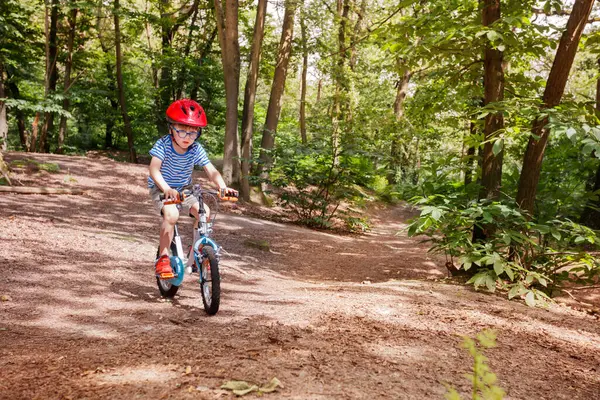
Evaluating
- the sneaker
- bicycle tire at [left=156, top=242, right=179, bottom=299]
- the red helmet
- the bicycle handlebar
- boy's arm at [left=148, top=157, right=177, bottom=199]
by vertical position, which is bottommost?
bicycle tire at [left=156, top=242, right=179, bottom=299]

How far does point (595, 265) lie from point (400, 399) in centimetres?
373

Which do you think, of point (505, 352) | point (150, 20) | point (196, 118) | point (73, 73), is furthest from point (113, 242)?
point (73, 73)

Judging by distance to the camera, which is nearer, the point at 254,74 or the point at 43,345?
the point at 43,345

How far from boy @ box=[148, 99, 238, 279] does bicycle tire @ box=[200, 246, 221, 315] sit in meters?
0.38

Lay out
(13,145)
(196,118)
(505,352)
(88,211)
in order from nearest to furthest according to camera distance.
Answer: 1. (505,352)
2. (196,118)
3. (88,211)
4. (13,145)

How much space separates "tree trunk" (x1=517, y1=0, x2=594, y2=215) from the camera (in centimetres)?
562

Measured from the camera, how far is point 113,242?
7383 millimetres

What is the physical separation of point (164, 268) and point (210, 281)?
58 cm

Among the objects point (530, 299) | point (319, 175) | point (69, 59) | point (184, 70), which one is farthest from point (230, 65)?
point (69, 59)

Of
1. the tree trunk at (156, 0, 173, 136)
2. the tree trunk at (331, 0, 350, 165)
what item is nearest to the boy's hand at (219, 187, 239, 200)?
the tree trunk at (331, 0, 350, 165)

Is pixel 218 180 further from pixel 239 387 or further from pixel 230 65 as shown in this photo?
pixel 230 65

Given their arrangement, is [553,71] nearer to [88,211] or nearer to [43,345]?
[43,345]

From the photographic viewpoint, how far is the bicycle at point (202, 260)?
13.7 ft

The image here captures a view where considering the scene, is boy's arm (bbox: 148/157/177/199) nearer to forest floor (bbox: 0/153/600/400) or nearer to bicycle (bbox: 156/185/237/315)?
bicycle (bbox: 156/185/237/315)
